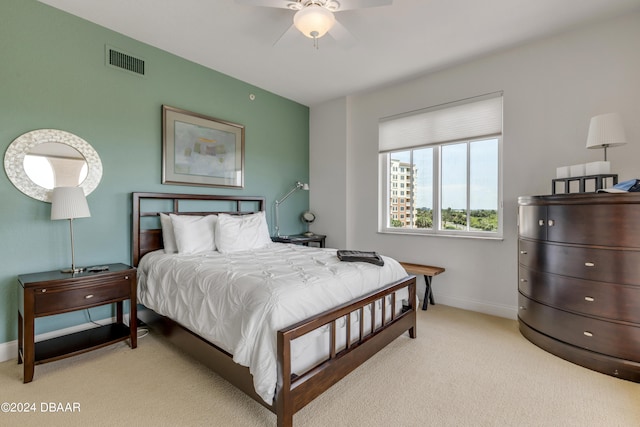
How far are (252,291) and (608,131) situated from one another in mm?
2933

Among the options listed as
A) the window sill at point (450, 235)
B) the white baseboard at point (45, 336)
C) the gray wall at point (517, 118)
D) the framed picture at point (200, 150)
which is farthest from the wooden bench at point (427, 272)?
the white baseboard at point (45, 336)

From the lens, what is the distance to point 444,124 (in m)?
3.69

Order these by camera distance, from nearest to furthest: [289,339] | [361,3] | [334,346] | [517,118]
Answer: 1. [289,339]
2. [334,346]
3. [361,3]
4. [517,118]

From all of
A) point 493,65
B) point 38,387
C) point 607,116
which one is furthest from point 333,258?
point 493,65

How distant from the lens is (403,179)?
4.16 m

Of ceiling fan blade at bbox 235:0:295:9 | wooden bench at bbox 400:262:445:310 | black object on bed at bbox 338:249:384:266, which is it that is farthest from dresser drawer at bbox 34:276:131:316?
wooden bench at bbox 400:262:445:310

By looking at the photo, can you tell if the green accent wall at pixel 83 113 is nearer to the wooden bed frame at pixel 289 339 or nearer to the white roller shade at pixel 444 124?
the wooden bed frame at pixel 289 339

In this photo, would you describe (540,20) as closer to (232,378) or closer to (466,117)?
(466,117)

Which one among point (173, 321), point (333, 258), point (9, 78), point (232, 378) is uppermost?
point (9, 78)

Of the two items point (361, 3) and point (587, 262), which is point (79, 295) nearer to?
point (361, 3)

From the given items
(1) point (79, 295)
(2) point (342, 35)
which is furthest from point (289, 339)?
(2) point (342, 35)

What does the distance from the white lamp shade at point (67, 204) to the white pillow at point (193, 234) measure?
0.76 m

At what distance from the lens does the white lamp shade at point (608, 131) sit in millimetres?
2312

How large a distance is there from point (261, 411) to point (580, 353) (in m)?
2.36
